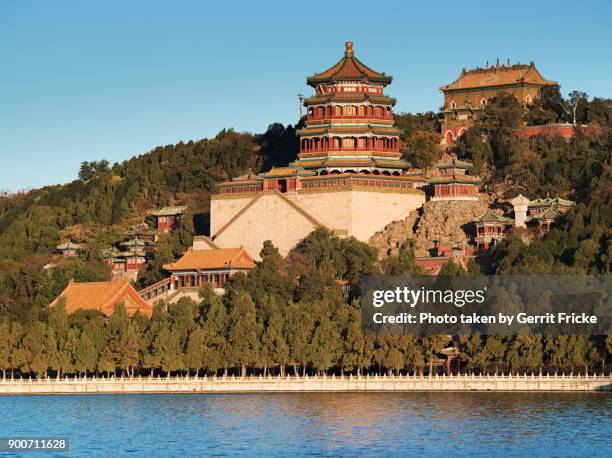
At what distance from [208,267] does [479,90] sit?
28015mm

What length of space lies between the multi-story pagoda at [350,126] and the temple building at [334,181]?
0.15 ft

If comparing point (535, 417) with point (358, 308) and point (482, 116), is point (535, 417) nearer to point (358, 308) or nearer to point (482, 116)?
point (358, 308)

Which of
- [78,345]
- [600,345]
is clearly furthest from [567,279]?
[78,345]

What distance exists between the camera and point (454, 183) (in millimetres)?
95250

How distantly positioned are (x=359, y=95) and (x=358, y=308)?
860 inches

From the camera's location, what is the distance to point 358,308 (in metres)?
79.7

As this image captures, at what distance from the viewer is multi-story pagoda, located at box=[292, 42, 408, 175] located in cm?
9769

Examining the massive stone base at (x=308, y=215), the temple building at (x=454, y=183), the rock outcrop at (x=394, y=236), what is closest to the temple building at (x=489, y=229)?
the rock outcrop at (x=394, y=236)

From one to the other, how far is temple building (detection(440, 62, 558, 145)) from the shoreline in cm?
3403

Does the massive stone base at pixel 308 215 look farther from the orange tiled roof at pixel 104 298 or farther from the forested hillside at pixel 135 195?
the orange tiled roof at pixel 104 298

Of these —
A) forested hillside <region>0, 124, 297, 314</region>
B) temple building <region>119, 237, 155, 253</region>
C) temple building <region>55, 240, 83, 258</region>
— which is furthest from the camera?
forested hillside <region>0, 124, 297, 314</region>

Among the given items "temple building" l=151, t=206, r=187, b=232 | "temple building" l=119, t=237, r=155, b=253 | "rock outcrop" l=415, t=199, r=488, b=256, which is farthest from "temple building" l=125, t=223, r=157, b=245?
"rock outcrop" l=415, t=199, r=488, b=256

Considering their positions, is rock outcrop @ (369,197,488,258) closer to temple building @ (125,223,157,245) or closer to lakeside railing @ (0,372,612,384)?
lakeside railing @ (0,372,612,384)

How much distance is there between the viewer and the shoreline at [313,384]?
247 ft
